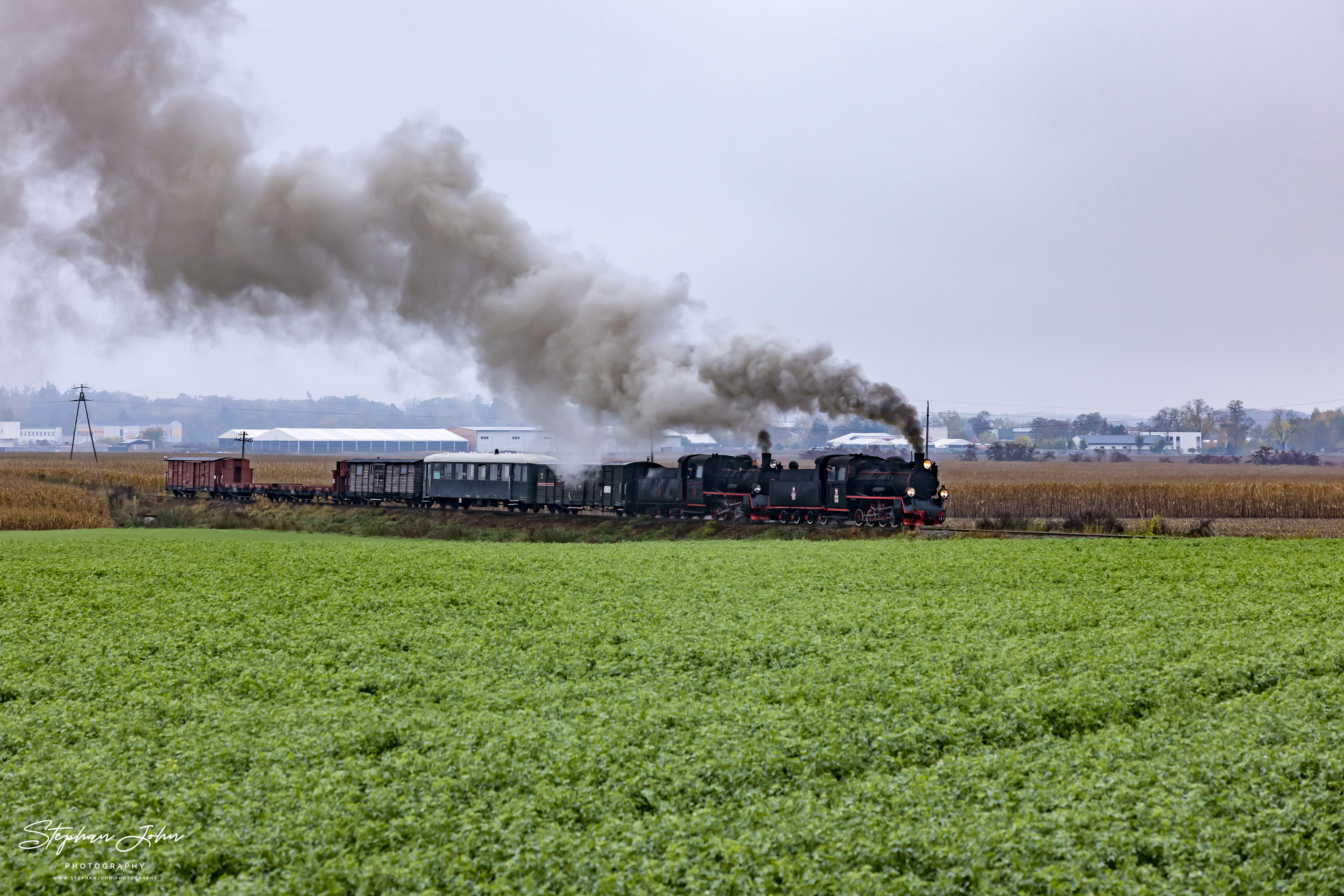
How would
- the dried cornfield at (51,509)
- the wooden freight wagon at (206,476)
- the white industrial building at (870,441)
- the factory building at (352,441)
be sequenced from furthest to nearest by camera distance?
1. the factory building at (352,441)
2. the white industrial building at (870,441)
3. the wooden freight wagon at (206,476)
4. the dried cornfield at (51,509)

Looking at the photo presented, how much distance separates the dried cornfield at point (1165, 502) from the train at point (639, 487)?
23.1 ft

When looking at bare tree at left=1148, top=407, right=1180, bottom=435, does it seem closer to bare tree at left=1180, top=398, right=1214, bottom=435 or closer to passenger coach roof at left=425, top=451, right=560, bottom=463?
bare tree at left=1180, top=398, right=1214, bottom=435

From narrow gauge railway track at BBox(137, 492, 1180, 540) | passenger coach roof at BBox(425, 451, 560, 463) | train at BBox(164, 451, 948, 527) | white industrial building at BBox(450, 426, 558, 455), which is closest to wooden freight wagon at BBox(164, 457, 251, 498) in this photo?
train at BBox(164, 451, 948, 527)

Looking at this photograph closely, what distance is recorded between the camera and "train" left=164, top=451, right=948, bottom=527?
26.6 meters

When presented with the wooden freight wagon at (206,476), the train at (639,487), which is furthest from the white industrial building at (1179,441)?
the wooden freight wagon at (206,476)

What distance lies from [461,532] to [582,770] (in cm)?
2605

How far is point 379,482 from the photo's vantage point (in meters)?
41.8

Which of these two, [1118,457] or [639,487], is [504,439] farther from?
[639,487]

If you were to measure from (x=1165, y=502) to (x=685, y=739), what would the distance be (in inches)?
1328

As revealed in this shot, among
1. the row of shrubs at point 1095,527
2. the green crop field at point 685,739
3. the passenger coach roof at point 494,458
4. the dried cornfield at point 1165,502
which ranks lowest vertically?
the green crop field at point 685,739

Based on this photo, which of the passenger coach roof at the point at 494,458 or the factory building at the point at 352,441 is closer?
the passenger coach roof at the point at 494,458

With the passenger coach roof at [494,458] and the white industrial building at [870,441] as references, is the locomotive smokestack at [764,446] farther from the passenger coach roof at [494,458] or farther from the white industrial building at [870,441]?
the white industrial building at [870,441]

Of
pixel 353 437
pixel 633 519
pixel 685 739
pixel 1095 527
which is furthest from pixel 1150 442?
pixel 685 739

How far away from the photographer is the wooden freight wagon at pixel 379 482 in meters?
40.5
